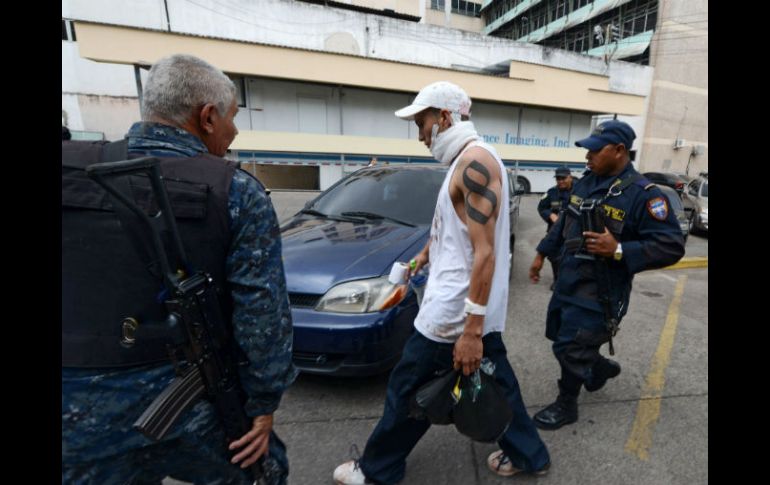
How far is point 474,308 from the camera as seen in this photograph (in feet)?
5.08

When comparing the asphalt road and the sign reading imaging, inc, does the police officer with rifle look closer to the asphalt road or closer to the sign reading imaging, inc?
the asphalt road

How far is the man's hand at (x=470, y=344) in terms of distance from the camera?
1.56 m

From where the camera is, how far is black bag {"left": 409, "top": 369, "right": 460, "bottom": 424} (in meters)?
1.60

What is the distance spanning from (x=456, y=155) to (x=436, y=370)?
3.27 feet

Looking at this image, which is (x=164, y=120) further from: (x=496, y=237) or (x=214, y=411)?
(x=496, y=237)

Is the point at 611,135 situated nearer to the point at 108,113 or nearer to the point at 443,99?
the point at 443,99

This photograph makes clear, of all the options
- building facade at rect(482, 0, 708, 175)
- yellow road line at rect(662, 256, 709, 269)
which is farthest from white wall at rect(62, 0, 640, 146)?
yellow road line at rect(662, 256, 709, 269)

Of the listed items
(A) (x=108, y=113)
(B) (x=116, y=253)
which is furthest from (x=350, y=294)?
(A) (x=108, y=113)

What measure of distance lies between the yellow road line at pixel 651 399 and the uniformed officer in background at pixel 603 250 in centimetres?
37

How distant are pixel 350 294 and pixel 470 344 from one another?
1031 mm

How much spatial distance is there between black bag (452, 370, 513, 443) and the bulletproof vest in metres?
1.16

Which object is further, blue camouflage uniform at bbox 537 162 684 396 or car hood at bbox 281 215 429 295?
car hood at bbox 281 215 429 295

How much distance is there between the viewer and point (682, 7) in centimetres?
2523

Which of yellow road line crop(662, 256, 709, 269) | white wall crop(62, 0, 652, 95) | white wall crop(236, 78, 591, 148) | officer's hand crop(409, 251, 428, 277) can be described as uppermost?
white wall crop(62, 0, 652, 95)
